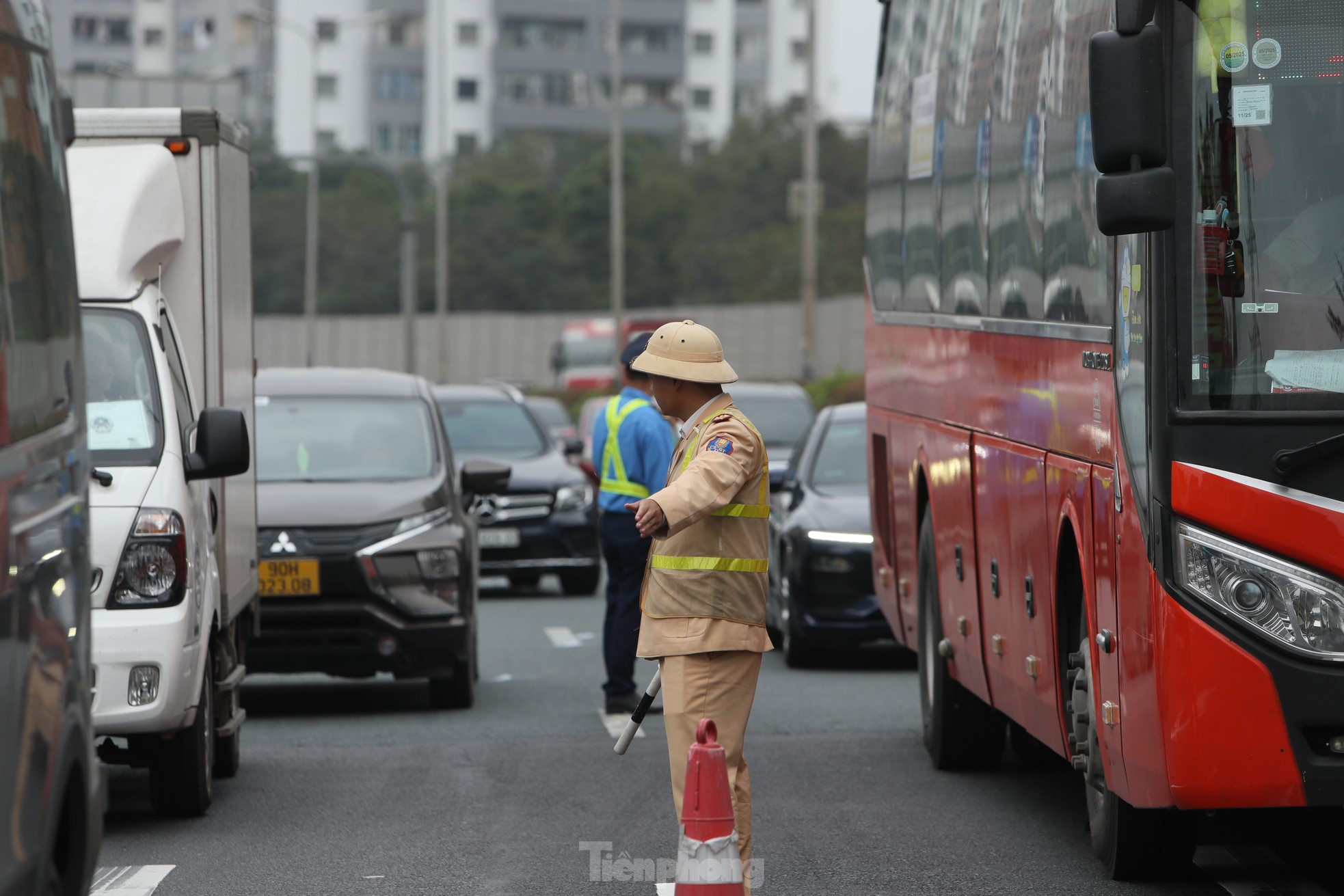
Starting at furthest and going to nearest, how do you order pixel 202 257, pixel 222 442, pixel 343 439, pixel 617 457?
pixel 343 439 → pixel 617 457 → pixel 202 257 → pixel 222 442

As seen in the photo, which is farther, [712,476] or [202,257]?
[202,257]

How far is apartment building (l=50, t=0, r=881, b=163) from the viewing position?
118 m

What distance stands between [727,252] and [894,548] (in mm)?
79922

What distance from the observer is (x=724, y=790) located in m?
5.82

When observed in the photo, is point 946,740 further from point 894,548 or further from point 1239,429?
A: point 1239,429

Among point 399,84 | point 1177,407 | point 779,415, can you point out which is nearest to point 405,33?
point 399,84

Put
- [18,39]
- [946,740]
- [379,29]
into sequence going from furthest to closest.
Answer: [379,29], [946,740], [18,39]

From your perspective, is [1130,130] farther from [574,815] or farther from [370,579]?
[370,579]

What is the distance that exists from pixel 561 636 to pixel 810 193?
2573cm

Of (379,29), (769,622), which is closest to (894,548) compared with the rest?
(769,622)

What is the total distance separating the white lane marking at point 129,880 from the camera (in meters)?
7.18

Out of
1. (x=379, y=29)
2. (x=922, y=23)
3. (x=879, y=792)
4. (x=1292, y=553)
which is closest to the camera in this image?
(x=1292, y=553)

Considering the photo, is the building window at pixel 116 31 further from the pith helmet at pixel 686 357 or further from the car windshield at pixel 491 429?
the pith helmet at pixel 686 357

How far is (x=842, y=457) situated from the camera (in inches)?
604
